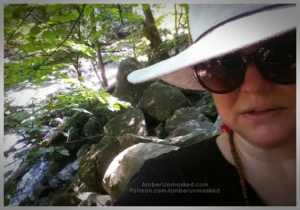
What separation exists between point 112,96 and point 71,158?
1.33 ft

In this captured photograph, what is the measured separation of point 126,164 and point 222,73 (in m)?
0.67

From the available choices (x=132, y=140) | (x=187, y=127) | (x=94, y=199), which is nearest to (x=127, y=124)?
(x=132, y=140)

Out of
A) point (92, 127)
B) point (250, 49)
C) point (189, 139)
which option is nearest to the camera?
point (250, 49)

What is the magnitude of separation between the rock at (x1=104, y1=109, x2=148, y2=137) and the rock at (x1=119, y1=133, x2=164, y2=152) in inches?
0.9

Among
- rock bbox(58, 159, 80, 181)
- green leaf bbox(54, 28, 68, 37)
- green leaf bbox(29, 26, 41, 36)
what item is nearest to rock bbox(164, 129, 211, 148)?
rock bbox(58, 159, 80, 181)

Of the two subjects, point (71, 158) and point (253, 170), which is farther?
point (71, 158)

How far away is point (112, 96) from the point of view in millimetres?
1401

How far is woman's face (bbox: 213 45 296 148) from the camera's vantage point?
949 mm

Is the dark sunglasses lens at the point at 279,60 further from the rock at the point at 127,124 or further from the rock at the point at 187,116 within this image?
the rock at the point at 127,124

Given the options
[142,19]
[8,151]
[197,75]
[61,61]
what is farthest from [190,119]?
[8,151]

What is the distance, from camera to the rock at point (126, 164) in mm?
1281

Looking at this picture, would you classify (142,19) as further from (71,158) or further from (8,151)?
(8,151)

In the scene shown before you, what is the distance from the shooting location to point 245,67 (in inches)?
37.5

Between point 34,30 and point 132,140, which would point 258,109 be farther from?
point 34,30
